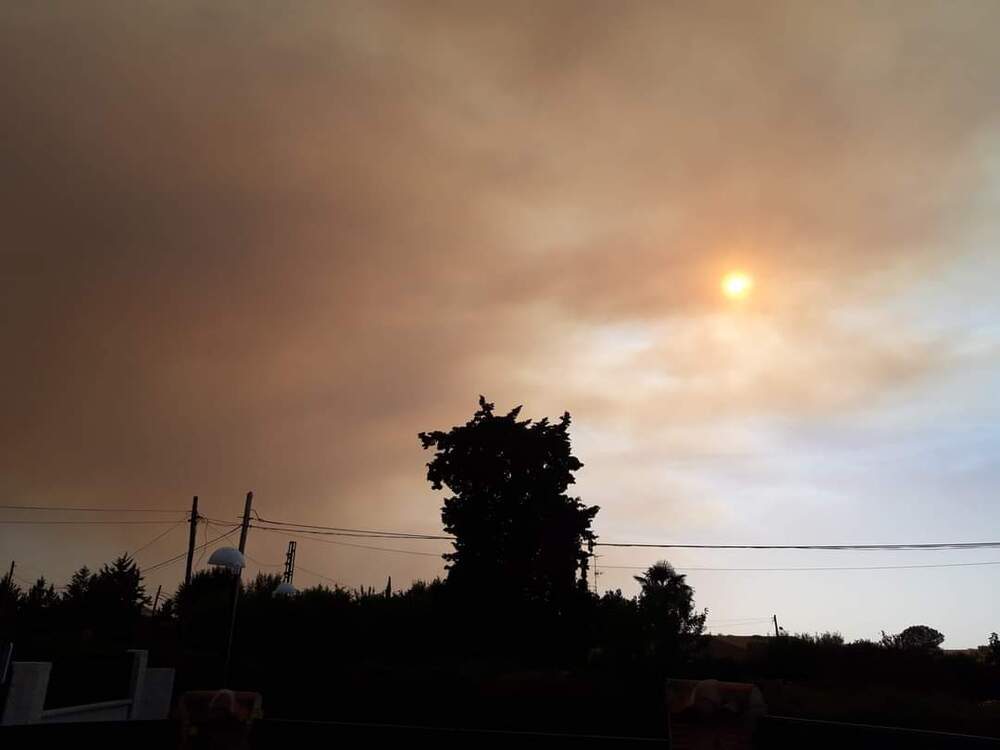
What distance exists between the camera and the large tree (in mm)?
29172

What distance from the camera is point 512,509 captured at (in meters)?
30.5

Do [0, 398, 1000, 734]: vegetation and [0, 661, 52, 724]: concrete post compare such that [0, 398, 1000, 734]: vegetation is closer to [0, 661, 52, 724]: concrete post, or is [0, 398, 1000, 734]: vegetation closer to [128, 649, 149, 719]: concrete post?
[128, 649, 149, 719]: concrete post

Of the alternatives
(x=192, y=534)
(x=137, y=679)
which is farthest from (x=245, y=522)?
(x=137, y=679)

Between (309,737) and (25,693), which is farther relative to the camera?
(25,693)

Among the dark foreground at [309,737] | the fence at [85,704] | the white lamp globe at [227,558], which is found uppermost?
the white lamp globe at [227,558]

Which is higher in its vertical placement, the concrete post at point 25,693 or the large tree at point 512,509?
the large tree at point 512,509

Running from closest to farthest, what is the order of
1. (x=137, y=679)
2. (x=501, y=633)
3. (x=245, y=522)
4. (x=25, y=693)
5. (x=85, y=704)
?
(x=25, y=693) → (x=85, y=704) → (x=137, y=679) → (x=501, y=633) → (x=245, y=522)

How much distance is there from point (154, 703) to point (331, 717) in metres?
6.06

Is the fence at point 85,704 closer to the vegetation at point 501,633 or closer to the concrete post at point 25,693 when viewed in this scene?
the concrete post at point 25,693

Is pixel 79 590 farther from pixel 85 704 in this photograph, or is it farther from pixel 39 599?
pixel 85 704

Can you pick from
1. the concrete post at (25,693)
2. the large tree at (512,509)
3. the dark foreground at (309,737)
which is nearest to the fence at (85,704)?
the concrete post at (25,693)

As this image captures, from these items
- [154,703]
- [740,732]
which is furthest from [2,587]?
[740,732]

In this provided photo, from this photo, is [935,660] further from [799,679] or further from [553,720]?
[553,720]

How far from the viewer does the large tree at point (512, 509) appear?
29.2 m
